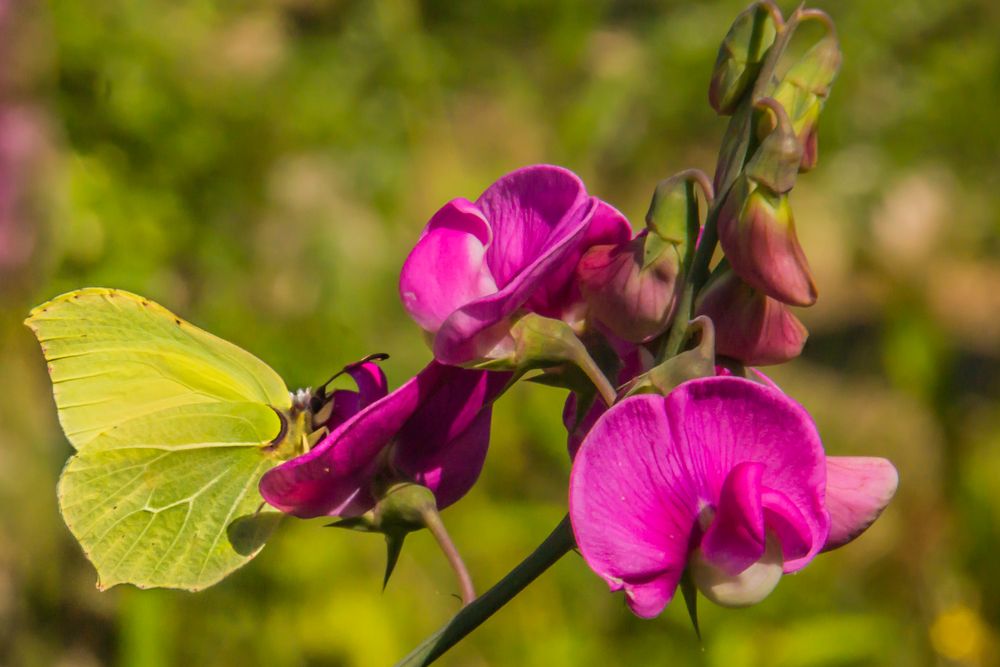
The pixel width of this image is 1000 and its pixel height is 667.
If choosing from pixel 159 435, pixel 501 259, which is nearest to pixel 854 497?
pixel 501 259

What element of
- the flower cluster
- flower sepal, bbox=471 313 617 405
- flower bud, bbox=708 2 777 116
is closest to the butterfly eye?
the flower cluster

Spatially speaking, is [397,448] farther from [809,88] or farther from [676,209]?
[809,88]

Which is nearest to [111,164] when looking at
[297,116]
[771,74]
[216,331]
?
A: [216,331]

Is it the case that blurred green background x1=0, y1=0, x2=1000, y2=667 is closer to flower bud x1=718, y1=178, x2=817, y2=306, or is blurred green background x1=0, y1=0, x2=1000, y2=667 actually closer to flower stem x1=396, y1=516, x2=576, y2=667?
flower stem x1=396, y1=516, x2=576, y2=667

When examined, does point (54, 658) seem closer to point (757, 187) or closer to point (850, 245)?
point (757, 187)

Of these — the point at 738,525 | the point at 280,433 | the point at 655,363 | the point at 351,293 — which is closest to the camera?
the point at 738,525
